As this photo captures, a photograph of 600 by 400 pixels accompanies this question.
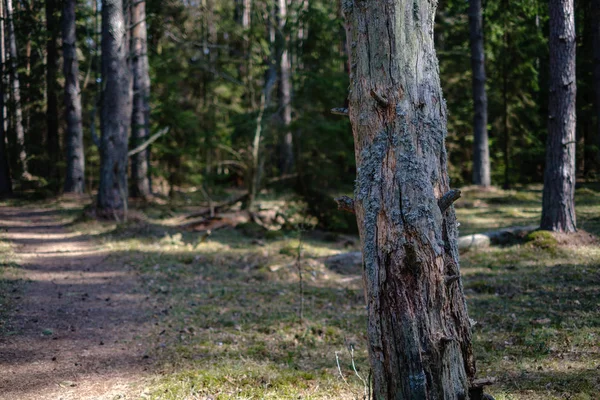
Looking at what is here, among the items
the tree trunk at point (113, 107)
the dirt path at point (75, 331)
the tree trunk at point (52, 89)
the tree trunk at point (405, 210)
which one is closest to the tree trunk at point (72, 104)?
the tree trunk at point (52, 89)

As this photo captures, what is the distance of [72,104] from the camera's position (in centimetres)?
1941

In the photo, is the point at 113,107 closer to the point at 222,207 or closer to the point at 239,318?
the point at 222,207

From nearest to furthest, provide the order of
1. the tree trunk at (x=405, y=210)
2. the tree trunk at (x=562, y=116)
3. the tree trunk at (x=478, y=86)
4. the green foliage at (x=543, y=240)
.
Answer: the tree trunk at (x=405, y=210) < the green foliage at (x=543, y=240) < the tree trunk at (x=562, y=116) < the tree trunk at (x=478, y=86)

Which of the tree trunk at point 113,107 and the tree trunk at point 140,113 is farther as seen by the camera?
the tree trunk at point 140,113

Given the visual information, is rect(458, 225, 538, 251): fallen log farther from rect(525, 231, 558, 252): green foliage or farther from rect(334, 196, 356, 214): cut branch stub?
rect(334, 196, 356, 214): cut branch stub

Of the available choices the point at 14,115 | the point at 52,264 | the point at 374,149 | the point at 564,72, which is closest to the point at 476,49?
the point at 564,72

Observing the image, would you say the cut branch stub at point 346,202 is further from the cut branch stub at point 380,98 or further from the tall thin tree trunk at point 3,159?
the tall thin tree trunk at point 3,159

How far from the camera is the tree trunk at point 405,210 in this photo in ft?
9.56

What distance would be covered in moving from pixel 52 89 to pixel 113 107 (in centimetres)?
977

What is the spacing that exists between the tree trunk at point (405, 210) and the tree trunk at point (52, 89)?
21.3 m

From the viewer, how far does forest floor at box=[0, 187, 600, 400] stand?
4453mm

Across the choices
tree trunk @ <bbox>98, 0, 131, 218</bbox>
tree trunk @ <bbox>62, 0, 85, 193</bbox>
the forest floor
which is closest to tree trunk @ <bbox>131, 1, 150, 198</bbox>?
tree trunk @ <bbox>62, 0, 85, 193</bbox>

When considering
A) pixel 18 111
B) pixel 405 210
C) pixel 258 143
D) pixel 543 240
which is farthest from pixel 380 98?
pixel 18 111

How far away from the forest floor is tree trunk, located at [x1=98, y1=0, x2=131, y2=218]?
6.71 feet
